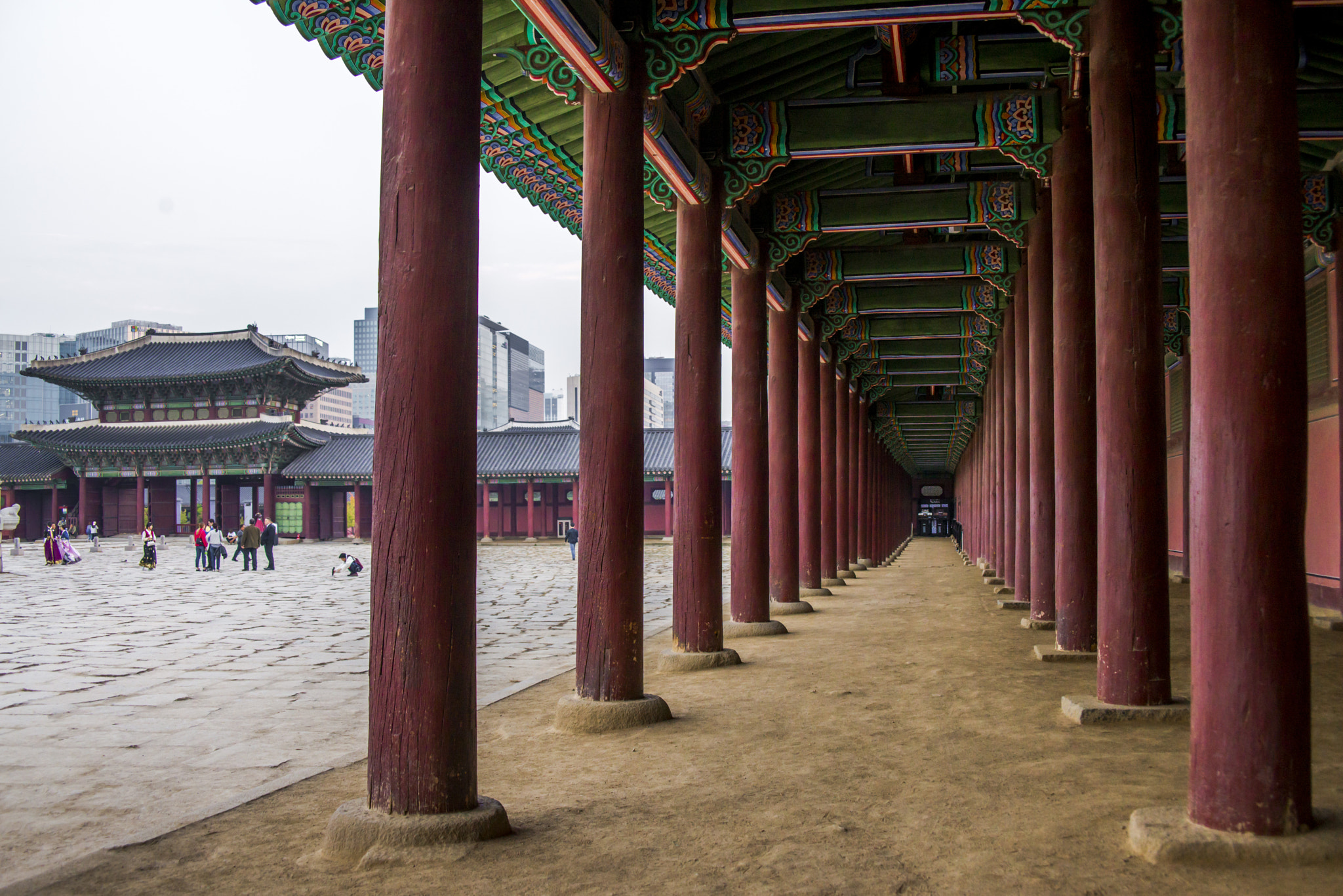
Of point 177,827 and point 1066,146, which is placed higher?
point 1066,146

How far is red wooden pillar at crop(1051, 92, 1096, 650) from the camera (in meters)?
7.89

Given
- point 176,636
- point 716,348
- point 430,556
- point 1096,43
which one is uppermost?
point 1096,43

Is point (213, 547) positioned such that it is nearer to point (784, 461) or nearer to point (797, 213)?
point (784, 461)

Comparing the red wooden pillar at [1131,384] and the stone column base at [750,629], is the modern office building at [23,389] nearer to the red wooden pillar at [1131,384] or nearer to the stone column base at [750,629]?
the stone column base at [750,629]

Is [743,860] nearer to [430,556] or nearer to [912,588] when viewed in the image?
[430,556]

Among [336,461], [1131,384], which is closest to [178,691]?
[1131,384]

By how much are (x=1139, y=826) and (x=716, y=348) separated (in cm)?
542

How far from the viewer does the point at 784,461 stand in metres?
13.2

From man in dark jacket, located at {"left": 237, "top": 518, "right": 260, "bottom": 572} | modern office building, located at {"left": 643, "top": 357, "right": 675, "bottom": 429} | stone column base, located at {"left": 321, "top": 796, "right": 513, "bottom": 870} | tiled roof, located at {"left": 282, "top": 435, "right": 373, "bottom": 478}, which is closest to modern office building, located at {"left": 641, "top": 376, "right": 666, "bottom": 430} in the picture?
modern office building, located at {"left": 643, "top": 357, "right": 675, "bottom": 429}

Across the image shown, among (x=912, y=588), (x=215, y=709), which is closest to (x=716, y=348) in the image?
(x=215, y=709)

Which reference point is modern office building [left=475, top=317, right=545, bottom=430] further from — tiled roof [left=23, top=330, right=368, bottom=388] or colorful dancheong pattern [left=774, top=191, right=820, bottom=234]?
colorful dancheong pattern [left=774, top=191, right=820, bottom=234]

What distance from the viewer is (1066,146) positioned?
8.36 metres

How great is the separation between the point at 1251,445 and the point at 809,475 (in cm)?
1188

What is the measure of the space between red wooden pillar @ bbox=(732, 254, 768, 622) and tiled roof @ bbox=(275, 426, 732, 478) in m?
31.0
